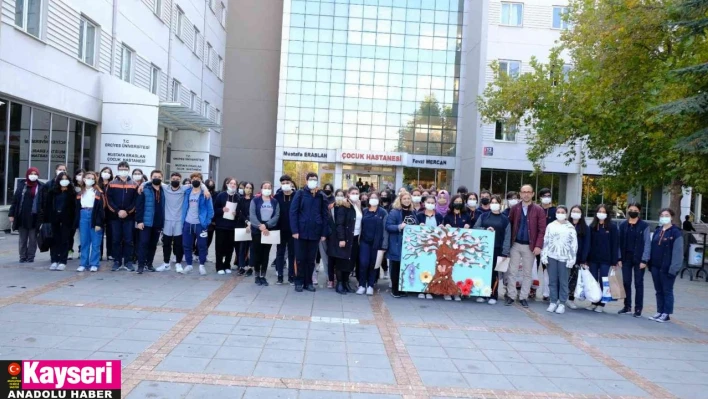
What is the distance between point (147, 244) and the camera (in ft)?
35.4

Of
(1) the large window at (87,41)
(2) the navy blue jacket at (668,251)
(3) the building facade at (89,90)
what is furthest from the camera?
(1) the large window at (87,41)

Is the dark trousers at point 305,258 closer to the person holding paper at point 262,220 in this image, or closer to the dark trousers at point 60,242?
the person holding paper at point 262,220

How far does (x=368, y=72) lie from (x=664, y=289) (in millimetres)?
28661

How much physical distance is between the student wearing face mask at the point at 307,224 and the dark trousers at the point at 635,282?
545 centimetres

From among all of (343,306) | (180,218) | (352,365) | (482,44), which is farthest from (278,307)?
(482,44)

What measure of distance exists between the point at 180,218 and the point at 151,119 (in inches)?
288

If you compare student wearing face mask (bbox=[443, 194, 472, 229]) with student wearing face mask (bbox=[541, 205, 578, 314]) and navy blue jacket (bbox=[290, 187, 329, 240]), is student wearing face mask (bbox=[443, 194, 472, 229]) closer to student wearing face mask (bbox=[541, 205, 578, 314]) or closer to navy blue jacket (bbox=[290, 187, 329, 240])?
student wearing face mask (bbox=[541, 205, 578, 314])

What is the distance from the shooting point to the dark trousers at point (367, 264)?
10156 mm

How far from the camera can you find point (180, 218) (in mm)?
11031

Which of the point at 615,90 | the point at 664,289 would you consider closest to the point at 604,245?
the point at 664,289

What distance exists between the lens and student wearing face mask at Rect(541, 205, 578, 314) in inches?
378

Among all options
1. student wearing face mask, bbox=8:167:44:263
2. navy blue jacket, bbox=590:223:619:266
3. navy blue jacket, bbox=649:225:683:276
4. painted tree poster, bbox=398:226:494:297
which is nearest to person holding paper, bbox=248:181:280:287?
painted tree poster, bbox=398:226:494:297

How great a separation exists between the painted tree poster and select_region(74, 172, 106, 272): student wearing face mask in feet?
18.8

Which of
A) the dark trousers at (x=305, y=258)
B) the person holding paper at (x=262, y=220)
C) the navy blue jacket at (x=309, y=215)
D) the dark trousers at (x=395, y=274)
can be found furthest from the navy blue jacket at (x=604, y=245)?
the person holding paper at (x=262, y=220)
